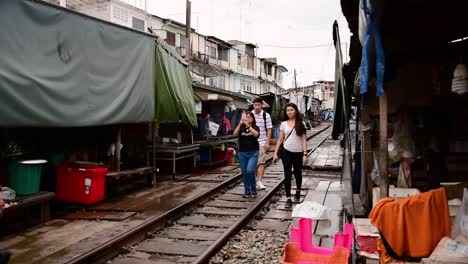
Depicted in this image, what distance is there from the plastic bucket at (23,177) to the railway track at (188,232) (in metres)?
1.91

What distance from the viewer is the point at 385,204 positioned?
3.29 metres

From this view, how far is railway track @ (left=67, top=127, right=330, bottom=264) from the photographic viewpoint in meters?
5.30

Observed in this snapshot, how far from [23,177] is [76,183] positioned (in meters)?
1.31

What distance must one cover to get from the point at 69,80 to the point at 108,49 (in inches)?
58.2

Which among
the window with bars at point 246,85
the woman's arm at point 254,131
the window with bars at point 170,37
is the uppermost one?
the window with bars at point 170,37

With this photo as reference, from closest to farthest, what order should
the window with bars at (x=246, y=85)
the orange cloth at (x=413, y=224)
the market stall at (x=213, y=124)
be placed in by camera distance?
the orange cloth at (x=413, y=224) < the market stall at (x=213, y=124) < the window with bars at (x=246, y=85)

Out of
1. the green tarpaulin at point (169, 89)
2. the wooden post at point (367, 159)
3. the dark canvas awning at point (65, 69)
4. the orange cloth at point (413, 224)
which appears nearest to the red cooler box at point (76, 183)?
the dark canvas awning at point (65, 69)

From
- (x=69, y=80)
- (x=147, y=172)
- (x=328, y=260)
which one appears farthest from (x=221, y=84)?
(x=328, y=260)

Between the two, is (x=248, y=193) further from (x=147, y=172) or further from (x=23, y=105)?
(x=23, y=105)

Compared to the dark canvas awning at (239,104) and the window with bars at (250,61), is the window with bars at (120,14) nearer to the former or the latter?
the dark canvas awning at (239,104)

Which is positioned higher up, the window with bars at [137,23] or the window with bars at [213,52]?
the window with bars at [213,52]

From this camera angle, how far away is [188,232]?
6.55 metres

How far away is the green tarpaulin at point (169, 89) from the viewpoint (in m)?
10.4

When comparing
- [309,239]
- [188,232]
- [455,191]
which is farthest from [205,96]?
[455,191]
